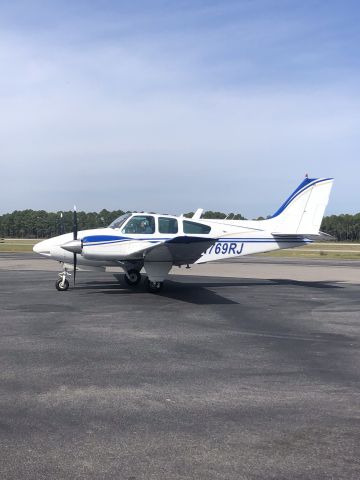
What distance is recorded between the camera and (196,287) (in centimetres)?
1631

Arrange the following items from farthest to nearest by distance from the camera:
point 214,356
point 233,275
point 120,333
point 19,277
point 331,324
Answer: point 233,275 → point 19,277 → point 331,324 → point 120,333 → point 214,356

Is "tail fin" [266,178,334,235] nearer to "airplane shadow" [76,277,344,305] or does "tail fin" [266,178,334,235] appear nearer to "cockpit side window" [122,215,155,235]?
"airplane shadow" [76,277,344,305]

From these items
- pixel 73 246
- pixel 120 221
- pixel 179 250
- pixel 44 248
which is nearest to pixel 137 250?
pixel 120 221

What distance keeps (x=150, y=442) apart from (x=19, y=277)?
53.4 ft

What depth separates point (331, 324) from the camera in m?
9.94

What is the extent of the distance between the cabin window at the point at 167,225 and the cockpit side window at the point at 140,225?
0.27 metres

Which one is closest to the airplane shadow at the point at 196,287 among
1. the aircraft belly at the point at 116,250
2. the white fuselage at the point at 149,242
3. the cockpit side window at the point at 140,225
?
the white fuselage at the point at 149,242

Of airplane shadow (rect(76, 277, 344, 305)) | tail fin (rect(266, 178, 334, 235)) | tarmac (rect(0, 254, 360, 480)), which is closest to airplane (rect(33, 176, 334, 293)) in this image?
tail fin (rect(266, 178, 334, 235))

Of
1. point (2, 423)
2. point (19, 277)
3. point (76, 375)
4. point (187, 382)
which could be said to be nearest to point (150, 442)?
point (2, 423)

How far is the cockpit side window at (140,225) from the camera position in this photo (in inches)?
570

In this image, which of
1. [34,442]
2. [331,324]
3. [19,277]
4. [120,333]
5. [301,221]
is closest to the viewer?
[34,442]

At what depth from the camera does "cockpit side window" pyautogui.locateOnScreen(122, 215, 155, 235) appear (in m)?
14.5

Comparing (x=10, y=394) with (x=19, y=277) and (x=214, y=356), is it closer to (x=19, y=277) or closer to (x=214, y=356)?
(x=214, y=356)

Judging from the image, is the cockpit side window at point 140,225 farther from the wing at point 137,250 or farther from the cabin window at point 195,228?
the cabin window at point 195,228
